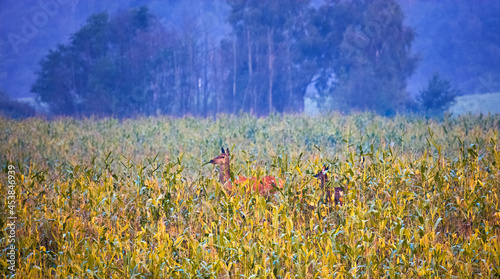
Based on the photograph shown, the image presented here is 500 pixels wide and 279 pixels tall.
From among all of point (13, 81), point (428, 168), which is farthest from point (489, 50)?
point (13, 81)

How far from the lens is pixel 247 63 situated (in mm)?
48094

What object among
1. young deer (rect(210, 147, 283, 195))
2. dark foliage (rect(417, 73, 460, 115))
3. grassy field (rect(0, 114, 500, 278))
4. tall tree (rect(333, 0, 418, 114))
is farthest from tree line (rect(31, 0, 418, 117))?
young deer (rect(210, 147, 283, 195))

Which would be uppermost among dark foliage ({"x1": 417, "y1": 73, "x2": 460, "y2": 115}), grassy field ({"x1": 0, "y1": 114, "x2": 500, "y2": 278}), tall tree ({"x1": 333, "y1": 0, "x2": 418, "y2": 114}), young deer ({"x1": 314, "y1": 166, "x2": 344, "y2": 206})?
tall tree ({"x1": 333, "y1": 0, "x2": 418, "y2": 114})

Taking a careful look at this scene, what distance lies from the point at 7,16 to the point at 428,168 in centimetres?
12395

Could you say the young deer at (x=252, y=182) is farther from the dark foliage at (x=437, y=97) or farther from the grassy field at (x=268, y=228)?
the dark foliage at (x=437, y=97)

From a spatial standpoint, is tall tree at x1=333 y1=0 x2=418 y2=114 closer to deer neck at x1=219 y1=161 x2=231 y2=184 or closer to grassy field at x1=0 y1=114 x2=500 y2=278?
grassy field at x1=0 y1=114 x2=500 y2=278

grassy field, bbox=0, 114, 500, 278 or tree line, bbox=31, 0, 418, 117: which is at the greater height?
tree line, bbox=31, 0, 418, 117

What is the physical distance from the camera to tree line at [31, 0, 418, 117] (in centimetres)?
4325

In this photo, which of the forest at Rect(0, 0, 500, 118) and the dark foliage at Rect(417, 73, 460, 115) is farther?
the forest at Rect(0, 0, 500, 118)

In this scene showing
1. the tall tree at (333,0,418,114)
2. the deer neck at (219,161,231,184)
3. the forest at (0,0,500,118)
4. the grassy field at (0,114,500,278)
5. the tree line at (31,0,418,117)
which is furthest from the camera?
the tree line at (31,0,418,117)

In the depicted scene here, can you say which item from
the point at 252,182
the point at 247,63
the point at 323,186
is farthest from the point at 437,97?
the point at 252,182

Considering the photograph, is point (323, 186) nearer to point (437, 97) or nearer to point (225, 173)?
point (225, 173)

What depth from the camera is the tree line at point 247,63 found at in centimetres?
4325

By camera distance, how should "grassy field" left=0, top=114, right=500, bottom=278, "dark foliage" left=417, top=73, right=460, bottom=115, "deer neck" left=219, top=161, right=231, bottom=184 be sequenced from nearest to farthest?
"grassy field" left=0, top=114, right=500, bottom=278
"deer neck" left=219, top=161, right=231, bottom=184
"dark foliage" left=417, top=73, right=460, bottom=115
